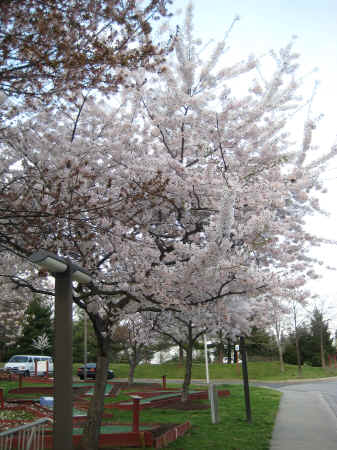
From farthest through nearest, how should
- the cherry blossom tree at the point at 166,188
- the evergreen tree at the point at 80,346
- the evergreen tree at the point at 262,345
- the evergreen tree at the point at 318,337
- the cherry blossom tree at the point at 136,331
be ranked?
the evergreen tree at the point at 80,346
the evergreen tree at the point at 318,337
the evergreen tree at the point at 262,345
the cherry blossom tree at the point at 136,331
the cherry blossom tree at the point at 166,188

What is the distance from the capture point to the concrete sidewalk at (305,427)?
8561mm

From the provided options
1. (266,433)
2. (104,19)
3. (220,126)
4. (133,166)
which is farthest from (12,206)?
(266,433)

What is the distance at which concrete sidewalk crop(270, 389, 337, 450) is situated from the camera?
856 centimetres

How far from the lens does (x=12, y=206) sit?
21.8 ft

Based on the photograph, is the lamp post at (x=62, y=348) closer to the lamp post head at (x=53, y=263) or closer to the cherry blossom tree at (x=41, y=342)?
the lamp post head at (x=53, y=263)

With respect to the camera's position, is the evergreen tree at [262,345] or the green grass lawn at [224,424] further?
the evergreen tree at [262,345]

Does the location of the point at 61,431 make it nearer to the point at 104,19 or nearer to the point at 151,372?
the point at 104,19

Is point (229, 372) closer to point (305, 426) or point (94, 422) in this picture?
point (305, 426)

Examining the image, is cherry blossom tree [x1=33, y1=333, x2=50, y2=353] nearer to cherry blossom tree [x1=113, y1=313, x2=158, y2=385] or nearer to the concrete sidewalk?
cherry blossom tree [x1=113, y1=313, x2=158, y2=385]

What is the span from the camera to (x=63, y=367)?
13.8ft

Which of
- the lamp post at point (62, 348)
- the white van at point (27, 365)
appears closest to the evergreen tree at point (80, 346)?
the white van at point (27, 365)

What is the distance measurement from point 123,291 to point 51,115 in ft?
10.9

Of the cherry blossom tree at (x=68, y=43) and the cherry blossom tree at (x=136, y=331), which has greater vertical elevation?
the cherry blossom tree at (x=68, y=43)

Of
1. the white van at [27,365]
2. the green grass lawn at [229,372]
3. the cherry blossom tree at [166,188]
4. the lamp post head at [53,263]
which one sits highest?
the cherry blossom tree at [166,188]
